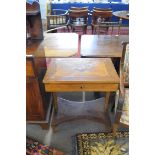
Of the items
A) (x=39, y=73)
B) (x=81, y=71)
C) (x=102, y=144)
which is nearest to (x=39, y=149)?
(x=102, y=144)

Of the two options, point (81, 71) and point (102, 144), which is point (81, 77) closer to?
point (81, 71)

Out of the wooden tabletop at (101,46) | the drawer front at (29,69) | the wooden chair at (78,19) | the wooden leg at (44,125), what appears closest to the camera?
the drawer front at (29,69)

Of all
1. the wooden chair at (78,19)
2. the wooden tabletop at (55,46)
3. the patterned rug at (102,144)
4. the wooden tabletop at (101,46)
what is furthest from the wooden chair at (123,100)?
the wooden chair at (78,19)

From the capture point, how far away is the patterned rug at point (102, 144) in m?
1.89

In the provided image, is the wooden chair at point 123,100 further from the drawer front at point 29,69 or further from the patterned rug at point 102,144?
the drawer front at point 29,69

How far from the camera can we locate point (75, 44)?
246 centimetres

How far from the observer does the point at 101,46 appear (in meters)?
2.47

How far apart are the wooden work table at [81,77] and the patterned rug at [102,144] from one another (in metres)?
0.49

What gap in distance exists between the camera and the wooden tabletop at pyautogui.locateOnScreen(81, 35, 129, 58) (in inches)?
88.4

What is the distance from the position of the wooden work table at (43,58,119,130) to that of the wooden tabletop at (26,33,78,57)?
184 millimetres

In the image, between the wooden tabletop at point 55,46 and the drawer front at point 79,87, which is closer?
the drawer front at point 79,87

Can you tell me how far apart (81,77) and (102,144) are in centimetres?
67
